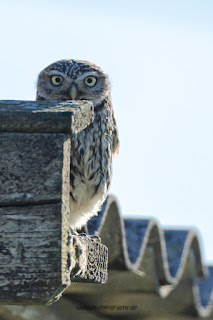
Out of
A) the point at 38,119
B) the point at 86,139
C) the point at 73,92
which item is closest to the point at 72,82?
the point at 73,92

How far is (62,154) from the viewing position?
61.0 inches

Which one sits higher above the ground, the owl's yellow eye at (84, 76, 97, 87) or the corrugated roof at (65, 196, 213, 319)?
the owl's yellow eye at (84, 76, 97, 87)

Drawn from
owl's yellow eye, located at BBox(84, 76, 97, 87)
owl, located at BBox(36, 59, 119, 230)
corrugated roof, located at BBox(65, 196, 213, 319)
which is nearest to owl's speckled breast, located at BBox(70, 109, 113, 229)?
owl, located at BBox(36, 59, 119, 230)

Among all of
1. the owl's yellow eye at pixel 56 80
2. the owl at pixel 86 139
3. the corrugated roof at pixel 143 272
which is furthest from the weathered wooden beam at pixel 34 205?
the owl's yellow eye at pixel 56 80

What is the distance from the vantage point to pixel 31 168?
155cm

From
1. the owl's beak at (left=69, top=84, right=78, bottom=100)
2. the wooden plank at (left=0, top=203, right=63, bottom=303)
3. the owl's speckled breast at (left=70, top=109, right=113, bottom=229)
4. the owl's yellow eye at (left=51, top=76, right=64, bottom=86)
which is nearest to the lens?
the wooden plank at (left=0, top=203, right=63, bottom=303)

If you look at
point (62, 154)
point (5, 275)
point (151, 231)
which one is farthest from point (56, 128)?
point (151, 231)

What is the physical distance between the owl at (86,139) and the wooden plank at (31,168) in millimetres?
2167

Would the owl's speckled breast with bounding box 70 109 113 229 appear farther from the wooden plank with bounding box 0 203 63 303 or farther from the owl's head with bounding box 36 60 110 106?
the wooden plank with bounding box 0 203 63 303

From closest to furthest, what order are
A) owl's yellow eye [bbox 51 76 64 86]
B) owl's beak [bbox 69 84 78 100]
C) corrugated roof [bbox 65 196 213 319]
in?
corrugated roof [bbox 65 196 213 319], owl's beak [bbox 69 84 78 100], owl's yellow eye [bbox 51 76 64 86]

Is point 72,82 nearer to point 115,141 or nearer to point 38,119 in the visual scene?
point 115,141

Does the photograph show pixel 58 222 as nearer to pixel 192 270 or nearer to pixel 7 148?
pixel 7 148

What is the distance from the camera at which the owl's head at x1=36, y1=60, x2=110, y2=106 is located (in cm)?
432

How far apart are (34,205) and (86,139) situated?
89.3 inches
